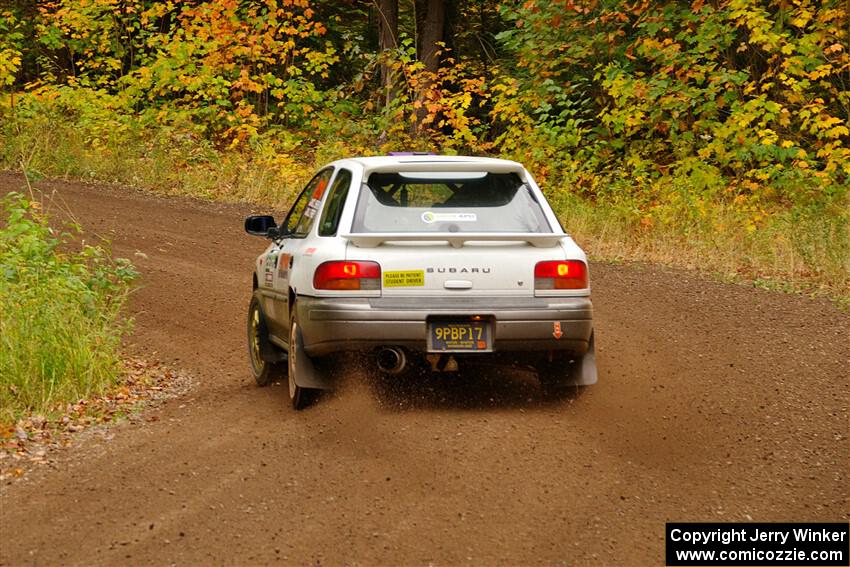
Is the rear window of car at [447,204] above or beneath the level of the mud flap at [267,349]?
above

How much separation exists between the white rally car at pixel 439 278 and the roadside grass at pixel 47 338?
65.3 inches

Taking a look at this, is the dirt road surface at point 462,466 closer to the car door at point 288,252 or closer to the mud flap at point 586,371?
the mud flap at point 586,371

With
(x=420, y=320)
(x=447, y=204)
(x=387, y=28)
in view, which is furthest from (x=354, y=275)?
(x=387, y=28)

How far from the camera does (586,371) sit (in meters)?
8.23

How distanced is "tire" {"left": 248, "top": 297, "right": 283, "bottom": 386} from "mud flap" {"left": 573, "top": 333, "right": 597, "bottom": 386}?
249cm

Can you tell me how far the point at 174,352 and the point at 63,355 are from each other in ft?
7.69

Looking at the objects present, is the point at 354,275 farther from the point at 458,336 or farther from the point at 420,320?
the point at 458,336

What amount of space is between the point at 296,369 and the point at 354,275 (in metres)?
0.79

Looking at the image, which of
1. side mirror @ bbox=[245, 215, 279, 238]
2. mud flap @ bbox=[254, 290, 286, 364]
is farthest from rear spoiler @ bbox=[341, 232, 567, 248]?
mud flap @ bbox=[254, 290, 286, 364]

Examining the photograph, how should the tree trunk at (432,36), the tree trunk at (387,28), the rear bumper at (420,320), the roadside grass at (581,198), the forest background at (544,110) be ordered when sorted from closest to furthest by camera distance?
the rear bumper at (420,320) < the roadside grass at (581,198) < the forest background at (544,110) < the tree trunk at (432,36) < the tree trunk at (387,28)

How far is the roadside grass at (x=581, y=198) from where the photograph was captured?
1530 cm

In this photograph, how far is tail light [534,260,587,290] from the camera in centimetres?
777

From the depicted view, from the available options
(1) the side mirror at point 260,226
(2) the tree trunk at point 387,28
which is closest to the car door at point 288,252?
(1) the side mirror at point 260,226

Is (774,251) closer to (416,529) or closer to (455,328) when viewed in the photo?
(455,328)
